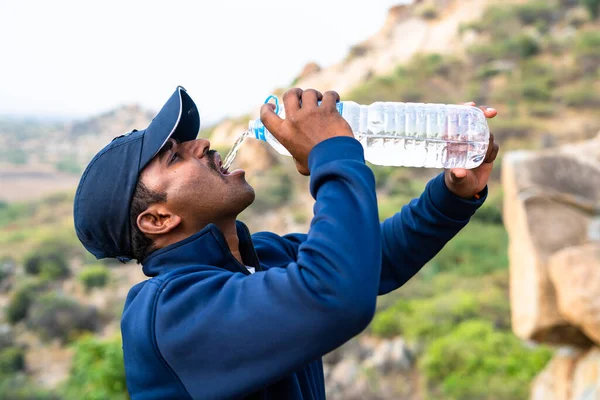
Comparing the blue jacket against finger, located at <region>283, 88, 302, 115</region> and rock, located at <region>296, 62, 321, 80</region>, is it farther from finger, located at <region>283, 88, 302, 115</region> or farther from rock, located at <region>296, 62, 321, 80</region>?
rock, located at <region>296, 62, 321, 80</region>

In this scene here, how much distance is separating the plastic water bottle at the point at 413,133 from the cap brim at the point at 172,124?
0.24 metres

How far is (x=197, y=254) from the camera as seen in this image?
127cm

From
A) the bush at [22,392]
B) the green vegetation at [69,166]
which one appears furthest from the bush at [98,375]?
the green vegetation at [69,166]

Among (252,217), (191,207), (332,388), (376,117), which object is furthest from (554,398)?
(252,217)

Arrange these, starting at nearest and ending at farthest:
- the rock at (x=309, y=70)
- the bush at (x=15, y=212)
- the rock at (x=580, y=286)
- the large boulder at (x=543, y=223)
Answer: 1. the rock at (x=580, y=286)
2. the large boulder at (x=543, y=223)
3. the bush at (x=15, y=212)
4. the rock at (x=309, y=70)

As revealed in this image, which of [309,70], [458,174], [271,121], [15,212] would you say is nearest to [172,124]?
[271,121]

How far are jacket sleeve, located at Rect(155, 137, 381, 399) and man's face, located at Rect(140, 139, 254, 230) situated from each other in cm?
28

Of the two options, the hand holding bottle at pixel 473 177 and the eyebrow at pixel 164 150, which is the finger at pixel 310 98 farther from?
the hand holding bottle at pixel 473 177

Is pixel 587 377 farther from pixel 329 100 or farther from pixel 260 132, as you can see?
pixel 329 100

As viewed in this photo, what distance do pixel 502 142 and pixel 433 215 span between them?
13957 mm

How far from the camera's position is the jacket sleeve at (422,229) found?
5.25ft

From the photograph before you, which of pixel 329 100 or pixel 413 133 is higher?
pixel 329 100

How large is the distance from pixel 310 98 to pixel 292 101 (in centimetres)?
4

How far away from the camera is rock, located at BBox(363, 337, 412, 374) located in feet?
21.5
